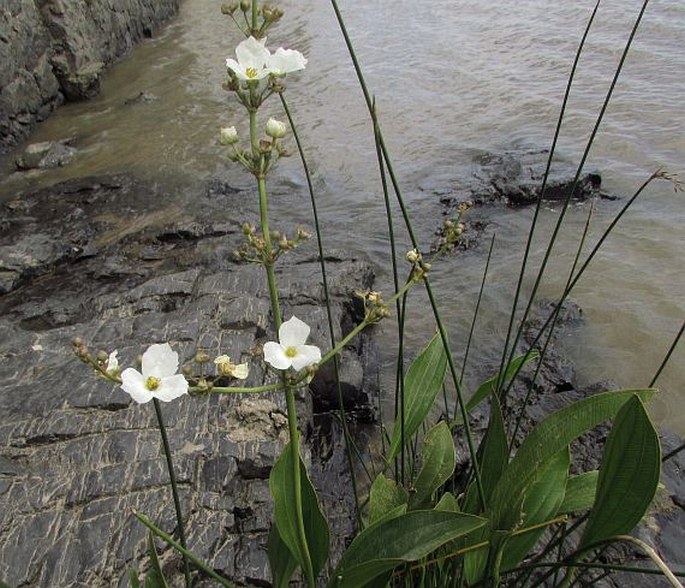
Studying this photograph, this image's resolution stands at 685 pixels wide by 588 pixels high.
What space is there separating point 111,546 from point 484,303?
109 inches

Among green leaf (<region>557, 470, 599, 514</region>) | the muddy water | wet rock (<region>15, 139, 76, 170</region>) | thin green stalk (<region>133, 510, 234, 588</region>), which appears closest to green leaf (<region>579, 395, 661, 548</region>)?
green leaf (<region>557, 470, 599, 514</region>)

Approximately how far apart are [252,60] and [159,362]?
514 millimetres

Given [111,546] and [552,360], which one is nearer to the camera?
[111,546]

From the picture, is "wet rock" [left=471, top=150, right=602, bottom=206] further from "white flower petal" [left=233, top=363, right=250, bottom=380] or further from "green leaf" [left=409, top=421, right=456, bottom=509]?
"white flower petal" [left=233, top=363, right=250, bottom=380]

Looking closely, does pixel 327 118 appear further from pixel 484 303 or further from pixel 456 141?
pixel 484 303

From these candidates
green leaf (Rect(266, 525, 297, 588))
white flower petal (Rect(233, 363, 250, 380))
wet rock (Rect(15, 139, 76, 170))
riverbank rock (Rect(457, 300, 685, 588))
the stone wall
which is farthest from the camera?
the stone wall

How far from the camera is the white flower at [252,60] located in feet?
3.50

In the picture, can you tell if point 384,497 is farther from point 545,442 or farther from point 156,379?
point 156,379

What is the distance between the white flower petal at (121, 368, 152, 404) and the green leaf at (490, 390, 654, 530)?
84 centimetres

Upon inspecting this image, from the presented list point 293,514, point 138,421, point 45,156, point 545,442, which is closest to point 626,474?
point 545,442

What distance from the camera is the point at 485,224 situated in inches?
198

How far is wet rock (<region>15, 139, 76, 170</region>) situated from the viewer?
21.4 ft

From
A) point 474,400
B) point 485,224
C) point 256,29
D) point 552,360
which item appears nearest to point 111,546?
point 474,400

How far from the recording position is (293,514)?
133cm
